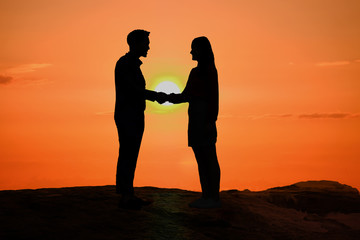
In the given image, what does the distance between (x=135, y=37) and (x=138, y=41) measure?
0.09 metres

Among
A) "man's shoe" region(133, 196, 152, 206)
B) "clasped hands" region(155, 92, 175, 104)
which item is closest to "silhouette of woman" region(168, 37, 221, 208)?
"clasped hands" region(155, 92, 175, 104)

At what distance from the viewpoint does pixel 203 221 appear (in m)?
9.38

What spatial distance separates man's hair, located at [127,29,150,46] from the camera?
938 cm

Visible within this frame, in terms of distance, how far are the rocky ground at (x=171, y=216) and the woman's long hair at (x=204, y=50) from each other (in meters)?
2.83

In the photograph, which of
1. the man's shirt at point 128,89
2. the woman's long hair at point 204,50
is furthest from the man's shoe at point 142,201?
the woman's long hair at point 204,50

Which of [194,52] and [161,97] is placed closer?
[194,52]

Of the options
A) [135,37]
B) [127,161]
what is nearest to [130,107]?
[127,161]

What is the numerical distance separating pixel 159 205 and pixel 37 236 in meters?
2.80

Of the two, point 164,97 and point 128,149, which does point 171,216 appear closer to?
point 128,149

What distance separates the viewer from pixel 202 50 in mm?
9836

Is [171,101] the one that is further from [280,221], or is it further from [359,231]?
[359,231]

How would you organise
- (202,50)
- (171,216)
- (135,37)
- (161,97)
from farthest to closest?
(161,97) < (202,50) < (171,216) < (135,37)

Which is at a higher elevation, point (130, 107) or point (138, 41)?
point (138, 41)

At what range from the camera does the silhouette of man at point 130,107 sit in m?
9.30
